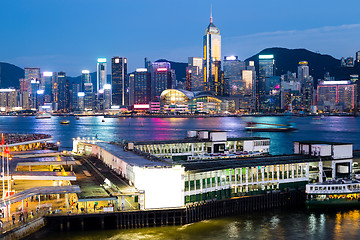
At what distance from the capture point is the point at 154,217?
3356 cm

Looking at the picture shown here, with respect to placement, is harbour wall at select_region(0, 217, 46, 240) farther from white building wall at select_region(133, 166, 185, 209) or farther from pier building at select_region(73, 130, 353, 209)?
white building wall at select_region(133, 166, 185, 209)

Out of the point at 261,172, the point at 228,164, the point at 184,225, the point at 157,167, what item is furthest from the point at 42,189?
the point at 261,172

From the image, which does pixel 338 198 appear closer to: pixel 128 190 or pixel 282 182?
pixel 282 182

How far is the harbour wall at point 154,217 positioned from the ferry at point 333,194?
5.96m

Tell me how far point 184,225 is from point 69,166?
60.0ft

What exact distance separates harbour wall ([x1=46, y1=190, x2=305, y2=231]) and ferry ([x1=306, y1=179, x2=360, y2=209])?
5.96 metres

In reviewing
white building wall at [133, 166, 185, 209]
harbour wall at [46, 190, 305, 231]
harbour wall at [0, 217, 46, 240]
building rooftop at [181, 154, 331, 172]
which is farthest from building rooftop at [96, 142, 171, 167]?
harbour wall at [0, 217, 46, 240]

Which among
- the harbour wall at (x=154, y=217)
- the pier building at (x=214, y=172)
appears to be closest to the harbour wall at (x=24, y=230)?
the harbour wall at (x=154, y=217)

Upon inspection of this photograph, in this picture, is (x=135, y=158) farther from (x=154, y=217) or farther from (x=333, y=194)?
(x=333, y=194)

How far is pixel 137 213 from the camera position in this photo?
33219 millimetres

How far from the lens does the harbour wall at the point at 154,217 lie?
106 feet

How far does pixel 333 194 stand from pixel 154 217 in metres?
18.2

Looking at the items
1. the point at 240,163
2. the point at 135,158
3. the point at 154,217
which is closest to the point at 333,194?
the point at 240,163

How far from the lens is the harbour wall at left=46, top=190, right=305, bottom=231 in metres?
32.2
